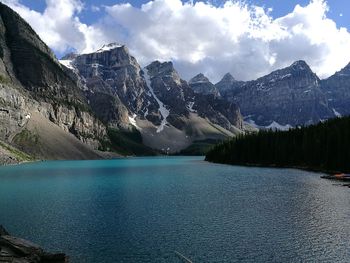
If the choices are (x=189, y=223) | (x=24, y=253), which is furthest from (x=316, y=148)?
(x=24, y=253)

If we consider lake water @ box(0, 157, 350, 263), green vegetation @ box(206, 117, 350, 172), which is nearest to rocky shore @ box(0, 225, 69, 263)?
lake water @ box(0, 157, 350, 263)

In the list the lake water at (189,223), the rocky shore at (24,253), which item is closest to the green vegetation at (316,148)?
the lake water at (189,223)

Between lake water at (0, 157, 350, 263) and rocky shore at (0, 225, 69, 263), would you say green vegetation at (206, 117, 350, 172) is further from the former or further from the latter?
rocky shore at (0, 225, 69, 263)

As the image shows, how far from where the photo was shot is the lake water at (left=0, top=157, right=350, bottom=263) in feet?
140

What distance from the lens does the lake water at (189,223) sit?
1682 inches

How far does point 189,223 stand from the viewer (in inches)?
2232

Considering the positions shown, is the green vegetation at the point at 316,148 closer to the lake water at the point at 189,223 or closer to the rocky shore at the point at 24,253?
the lake water at the point at 189,223

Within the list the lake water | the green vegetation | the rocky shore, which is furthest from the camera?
the green vegetation

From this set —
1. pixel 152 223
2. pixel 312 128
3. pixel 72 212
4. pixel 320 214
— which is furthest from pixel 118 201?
pixel 312 128

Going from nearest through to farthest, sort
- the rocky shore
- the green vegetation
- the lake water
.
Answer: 1. the rocky shore
2. the lake water
3. the green vegetation

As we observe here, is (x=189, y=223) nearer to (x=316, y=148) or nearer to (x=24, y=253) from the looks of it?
(x=24, y=253)

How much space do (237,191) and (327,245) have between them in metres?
47.0

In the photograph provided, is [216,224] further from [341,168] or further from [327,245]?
[341,168]

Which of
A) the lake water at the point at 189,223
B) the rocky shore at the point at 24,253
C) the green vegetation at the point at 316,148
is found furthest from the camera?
the green vegetation at the point at 316,148
